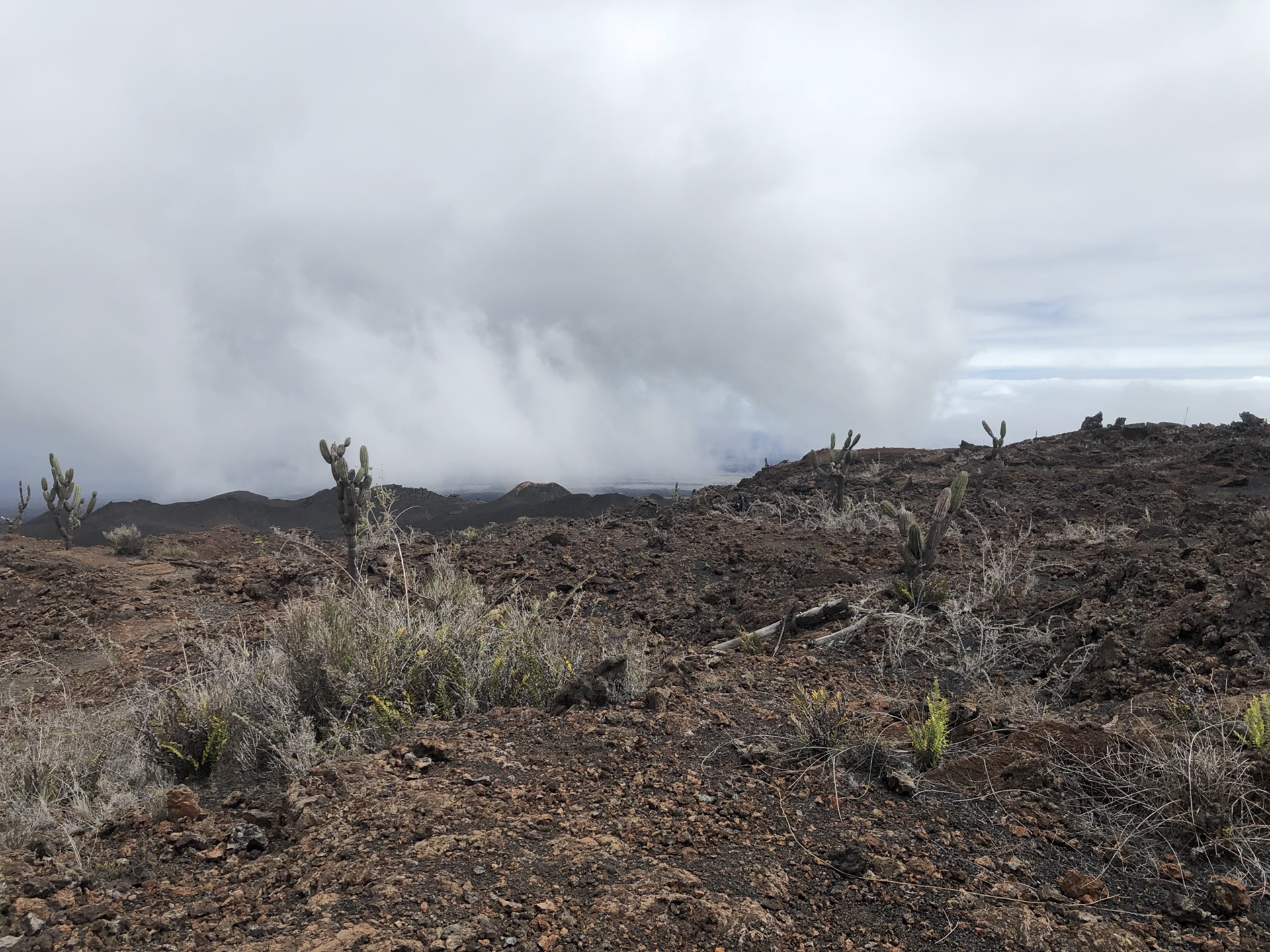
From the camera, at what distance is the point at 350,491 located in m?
9.20

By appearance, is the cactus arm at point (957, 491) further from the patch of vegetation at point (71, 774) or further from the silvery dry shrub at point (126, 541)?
the silvery dry shrub at point (126, 541)

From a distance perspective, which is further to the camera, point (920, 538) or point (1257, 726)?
point (920, 538)

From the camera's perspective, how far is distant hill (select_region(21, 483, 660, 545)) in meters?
26.6

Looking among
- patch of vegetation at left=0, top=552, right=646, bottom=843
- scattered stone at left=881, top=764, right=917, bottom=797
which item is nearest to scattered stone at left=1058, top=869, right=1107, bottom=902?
scattered stone at left=881, top=764, right=917, bottom=797

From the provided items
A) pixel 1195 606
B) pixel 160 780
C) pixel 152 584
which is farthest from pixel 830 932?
pixel 152 584

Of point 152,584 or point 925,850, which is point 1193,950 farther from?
point 152,584

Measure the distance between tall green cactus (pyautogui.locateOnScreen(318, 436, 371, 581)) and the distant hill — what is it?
1548 cm

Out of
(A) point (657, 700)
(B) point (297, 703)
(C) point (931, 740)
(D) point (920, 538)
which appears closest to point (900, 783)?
(C) point (931, 740)

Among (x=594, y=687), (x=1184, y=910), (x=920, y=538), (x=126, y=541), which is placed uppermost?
(x=126, y=541)

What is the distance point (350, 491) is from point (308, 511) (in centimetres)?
2600

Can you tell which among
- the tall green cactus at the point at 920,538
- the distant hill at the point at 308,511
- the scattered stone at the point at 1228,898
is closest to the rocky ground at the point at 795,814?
the scattered stone at the point at 1228,898

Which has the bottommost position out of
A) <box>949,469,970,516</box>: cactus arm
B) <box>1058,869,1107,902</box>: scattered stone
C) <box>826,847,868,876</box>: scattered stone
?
<box>1058,869,1107,902</box>: scattered stone

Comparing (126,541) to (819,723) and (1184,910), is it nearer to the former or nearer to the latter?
(819,723)

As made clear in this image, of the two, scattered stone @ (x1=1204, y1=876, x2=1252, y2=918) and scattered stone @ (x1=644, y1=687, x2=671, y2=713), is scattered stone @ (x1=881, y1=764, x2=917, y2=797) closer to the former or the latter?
scattered stone @ (x1=1204, y1=876, x2=1252, y2=918)
